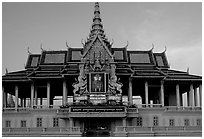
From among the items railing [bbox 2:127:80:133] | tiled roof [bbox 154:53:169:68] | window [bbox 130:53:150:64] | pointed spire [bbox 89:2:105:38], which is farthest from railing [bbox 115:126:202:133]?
pointed spire [bbox 89:2:105:38]

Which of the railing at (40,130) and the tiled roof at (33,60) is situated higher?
the tiled roof at (33,60)

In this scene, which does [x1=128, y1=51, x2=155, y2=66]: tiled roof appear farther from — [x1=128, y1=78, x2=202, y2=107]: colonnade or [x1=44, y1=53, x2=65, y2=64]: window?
A: [x1=44, y1=53, x2=65, y2=64]: window

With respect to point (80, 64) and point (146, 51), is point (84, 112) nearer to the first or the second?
point (80, 64)

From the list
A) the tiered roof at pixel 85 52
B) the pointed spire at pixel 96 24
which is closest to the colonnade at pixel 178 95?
the tiered roof at pixel 85 52

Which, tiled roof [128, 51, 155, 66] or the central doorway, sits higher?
tiled roof [128, 51, 155, 66]

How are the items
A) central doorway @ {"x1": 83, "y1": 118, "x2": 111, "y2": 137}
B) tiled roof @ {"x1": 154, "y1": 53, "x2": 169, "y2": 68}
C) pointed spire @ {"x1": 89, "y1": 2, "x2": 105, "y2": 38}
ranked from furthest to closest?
pointed spire @ {"x1": 89, "y1": 2, "x2": 105, "y2": 38} → tiled roof @ {"x1": 154, "y1": 53, "x2": 169, "y2": 68} → central doorway @ {"x1": 83, "y1": 118, "x2": 111, "y2": 137}

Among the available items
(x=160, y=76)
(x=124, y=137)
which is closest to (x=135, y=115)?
(x=160, y=76)

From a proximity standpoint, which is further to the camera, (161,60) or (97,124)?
(161,60)

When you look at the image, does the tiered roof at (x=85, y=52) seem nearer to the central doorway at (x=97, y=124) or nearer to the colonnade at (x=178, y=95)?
the colonnade at (x=178, y=95)

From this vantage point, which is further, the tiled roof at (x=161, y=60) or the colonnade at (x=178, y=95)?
the tiled roof at (x=161, y=60)

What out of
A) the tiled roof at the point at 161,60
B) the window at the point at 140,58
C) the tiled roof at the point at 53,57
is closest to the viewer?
the tiled roof at the point at 53,57

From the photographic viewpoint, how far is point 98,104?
38844 millimetres

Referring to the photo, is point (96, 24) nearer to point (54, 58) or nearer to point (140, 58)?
point (54, 58)

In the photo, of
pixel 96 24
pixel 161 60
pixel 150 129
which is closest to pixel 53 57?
pixel 96 24
